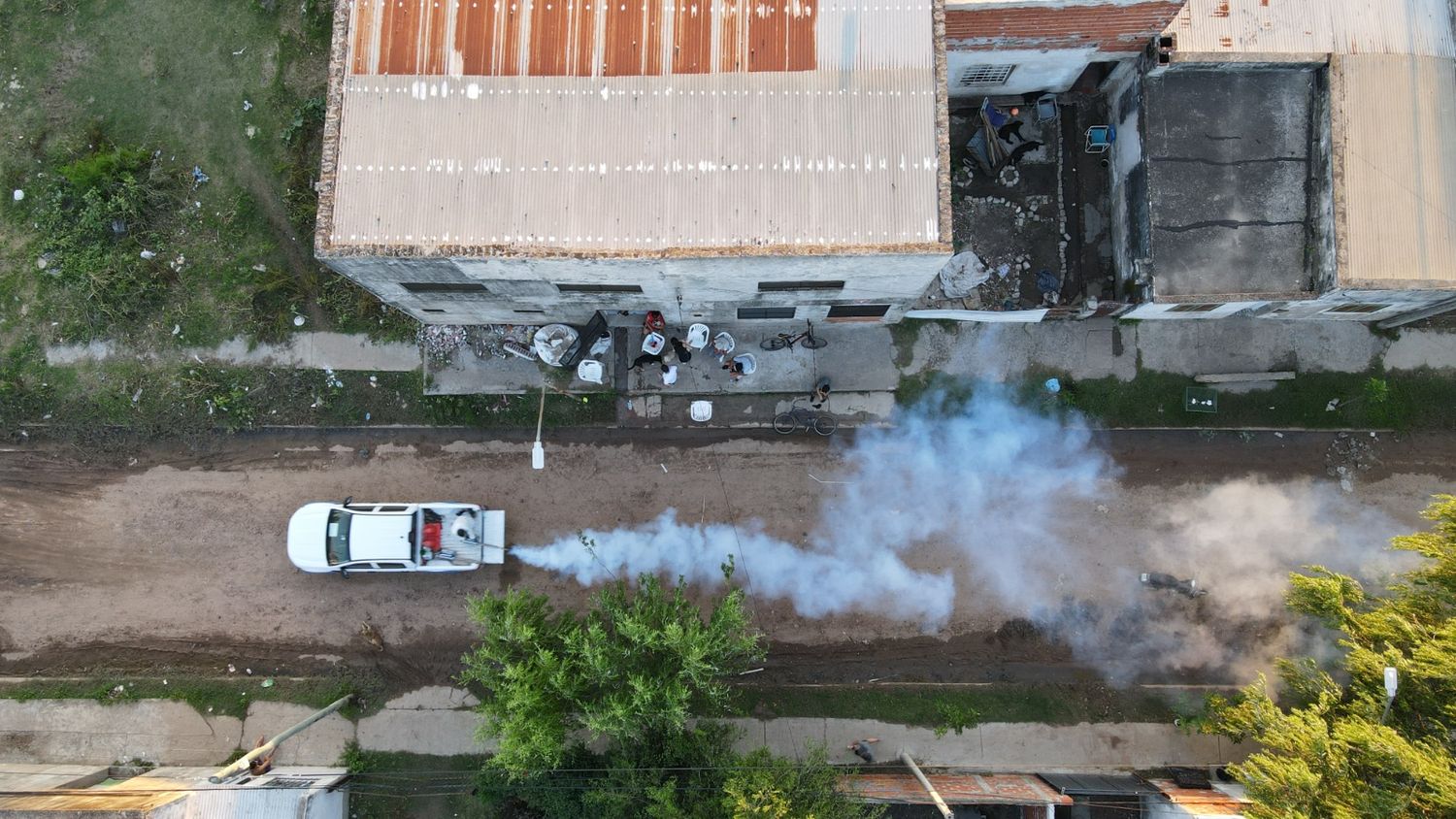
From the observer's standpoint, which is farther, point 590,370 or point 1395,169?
point 590,370

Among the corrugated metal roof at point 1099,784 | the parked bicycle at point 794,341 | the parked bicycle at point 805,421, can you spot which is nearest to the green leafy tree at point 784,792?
the corrugated metal roof at point 1099,784

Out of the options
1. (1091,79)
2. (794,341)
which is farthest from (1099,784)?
(1091,79)

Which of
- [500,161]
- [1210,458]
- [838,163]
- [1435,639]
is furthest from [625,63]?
[1435,639]

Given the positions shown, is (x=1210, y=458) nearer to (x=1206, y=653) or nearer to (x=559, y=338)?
(x=1206, y=653)

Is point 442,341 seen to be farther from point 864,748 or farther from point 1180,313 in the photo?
point 1180,313

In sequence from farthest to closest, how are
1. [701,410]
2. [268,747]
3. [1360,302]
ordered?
[701,410]
[1360,302]
[268,747]

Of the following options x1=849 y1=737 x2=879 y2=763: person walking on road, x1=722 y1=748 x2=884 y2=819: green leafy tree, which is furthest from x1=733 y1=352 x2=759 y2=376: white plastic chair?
x1=849 y1=737 x2=879 y2=763: person walking on road

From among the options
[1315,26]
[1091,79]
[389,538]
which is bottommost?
[389,538]

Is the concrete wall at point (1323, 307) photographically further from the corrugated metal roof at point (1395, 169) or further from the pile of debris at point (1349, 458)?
the pile of debris at point (1349, 458)
